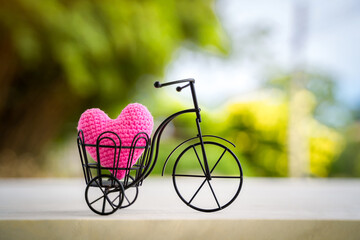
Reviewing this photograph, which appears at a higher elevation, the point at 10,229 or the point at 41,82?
the point at 10,229

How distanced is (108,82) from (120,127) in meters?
3.03

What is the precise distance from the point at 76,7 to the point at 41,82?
4.19 ft

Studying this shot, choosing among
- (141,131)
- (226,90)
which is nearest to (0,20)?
(141,131)

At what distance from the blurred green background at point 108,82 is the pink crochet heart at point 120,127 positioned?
8.30 ft

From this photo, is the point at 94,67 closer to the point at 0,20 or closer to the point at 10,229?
the point at 0,20

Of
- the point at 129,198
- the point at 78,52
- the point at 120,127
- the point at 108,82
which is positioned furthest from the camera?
the point at 108,82

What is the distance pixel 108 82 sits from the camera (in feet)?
13.7

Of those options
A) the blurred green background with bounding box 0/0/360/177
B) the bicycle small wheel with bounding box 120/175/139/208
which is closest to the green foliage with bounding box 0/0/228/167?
the blurred green background with bounding box 0/0/360/177

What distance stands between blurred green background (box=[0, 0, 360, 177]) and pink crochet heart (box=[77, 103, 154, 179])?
2528 millimetres

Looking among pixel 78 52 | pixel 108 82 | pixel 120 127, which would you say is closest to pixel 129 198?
pixel 120 127

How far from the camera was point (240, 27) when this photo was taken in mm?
7871

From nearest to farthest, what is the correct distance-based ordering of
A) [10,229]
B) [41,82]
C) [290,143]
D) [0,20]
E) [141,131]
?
1. [10,229]
2. [141,131]
3. [0,20]
4. [41,82]
5. [290,143]

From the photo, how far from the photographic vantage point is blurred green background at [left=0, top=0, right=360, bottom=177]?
12.1 ft

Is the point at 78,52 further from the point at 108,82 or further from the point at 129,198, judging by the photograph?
the point at 129,198
